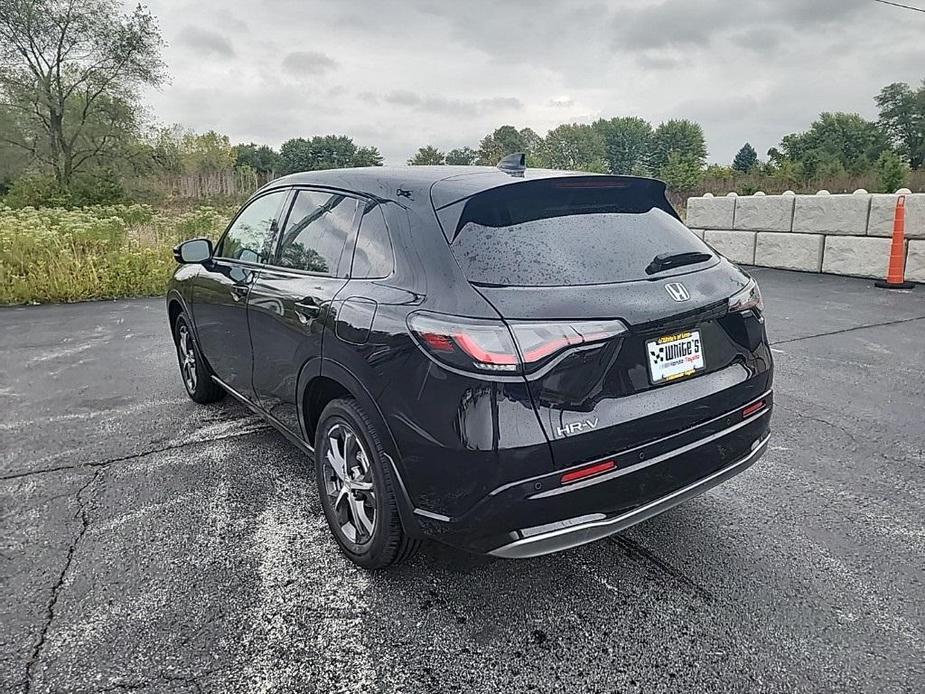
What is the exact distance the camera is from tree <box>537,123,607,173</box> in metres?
64.8

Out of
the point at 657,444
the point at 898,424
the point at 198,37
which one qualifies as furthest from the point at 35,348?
the point at 198,37

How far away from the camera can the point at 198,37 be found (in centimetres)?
2259

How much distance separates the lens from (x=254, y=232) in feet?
11.6

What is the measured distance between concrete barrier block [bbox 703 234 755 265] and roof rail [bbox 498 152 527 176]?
10656mm

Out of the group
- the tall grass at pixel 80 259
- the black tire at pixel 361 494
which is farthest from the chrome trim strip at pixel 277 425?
the tall grass at pixel 80 259

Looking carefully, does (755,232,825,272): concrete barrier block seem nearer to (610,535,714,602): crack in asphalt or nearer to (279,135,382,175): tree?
(610,535,714,602): crack in asphalt

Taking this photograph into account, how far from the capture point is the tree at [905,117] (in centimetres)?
4291

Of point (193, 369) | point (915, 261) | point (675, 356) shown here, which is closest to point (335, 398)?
point (675, 356)

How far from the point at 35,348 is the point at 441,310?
6365 mm

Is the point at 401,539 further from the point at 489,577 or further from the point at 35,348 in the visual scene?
the point at 35,348

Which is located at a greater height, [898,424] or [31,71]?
[31,71]

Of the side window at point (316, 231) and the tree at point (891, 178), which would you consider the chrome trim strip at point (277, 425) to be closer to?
the side window at point (316, 231)

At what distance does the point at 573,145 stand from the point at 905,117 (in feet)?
101

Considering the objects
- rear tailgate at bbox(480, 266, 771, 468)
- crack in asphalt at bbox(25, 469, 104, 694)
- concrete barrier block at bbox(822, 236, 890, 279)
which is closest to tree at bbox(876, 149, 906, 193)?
concrete barrier block at bbox(822, 236, 890, 279)
